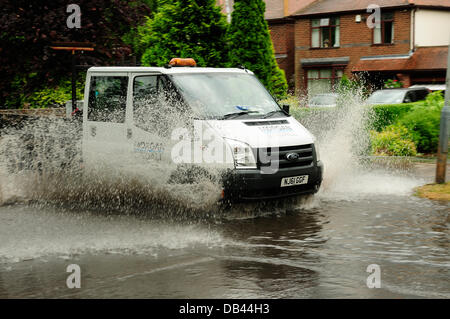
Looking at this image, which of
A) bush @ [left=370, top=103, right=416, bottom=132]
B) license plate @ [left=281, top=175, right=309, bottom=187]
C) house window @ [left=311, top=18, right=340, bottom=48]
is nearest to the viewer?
license plate @ [left=281, top=175, right=309, bottom=187]

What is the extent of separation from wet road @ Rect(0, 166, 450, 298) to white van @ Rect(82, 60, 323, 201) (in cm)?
68

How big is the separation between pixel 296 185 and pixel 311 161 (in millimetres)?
493

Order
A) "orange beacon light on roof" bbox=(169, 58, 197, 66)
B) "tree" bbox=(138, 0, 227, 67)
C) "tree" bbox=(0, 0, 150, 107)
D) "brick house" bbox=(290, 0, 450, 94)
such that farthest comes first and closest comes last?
"brick house" bbox=(290, 0, 450, 94) < "tree" bbox=(0, 0, 150, 107) < "tree" bbox=(138, 0, 227, 67) < "orange beacon light on roof" bbox=(169, 58, 197, 66)

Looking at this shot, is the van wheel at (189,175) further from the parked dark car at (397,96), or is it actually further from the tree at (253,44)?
the parked dark car at (397,96)

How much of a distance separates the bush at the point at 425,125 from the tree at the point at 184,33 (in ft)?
17.3

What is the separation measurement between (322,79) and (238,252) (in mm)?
37937

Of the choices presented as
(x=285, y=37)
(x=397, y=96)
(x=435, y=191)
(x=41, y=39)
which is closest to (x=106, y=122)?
(x=435, y=191)

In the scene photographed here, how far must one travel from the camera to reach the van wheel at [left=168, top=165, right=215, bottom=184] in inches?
340

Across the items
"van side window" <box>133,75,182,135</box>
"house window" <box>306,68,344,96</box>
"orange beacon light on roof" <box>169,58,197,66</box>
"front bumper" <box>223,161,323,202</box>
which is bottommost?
"front bumper" <box>223,161,323,202</box>

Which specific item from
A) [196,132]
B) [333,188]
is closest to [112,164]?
[196,132]

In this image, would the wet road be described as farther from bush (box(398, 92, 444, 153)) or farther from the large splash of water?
bush (box(398, 92, 444, 153))

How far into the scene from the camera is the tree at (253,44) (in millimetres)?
19047

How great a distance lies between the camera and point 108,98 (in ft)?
33.4

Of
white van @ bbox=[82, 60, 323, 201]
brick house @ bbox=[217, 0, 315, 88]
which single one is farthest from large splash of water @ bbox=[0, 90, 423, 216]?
brick house @ bbox=[217, 0, 315, 88]
